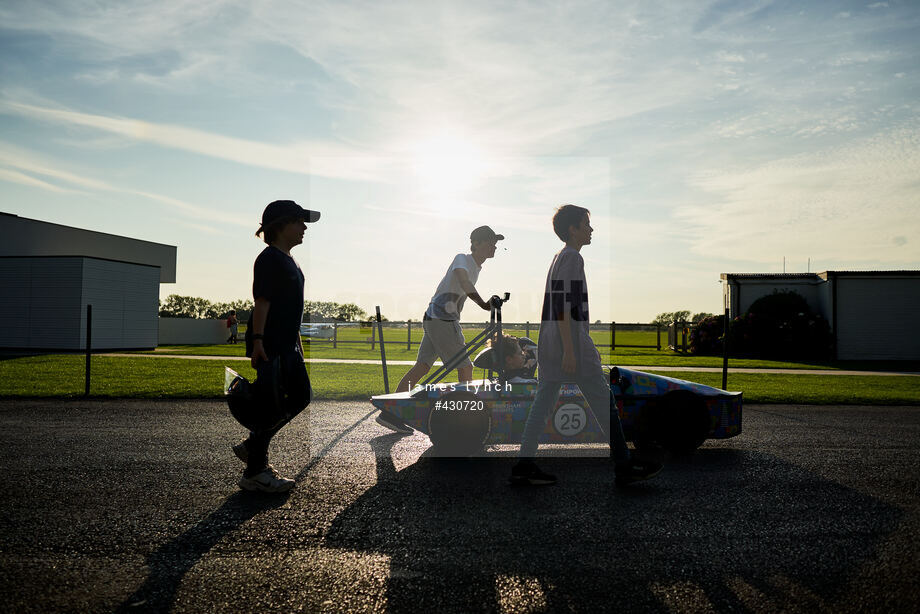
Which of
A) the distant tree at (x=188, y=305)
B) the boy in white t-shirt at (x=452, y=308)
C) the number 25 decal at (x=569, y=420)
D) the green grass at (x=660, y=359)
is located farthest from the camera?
the distant tree at (x=188, y=305)

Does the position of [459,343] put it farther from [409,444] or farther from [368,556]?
[368,556]

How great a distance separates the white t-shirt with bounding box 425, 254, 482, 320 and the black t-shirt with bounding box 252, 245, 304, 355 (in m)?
2.12

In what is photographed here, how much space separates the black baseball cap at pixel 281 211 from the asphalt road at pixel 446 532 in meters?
1.88

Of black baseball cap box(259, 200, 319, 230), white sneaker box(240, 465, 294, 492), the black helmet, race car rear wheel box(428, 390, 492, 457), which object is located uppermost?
black baseball cap box(259, 200, 319, 230)

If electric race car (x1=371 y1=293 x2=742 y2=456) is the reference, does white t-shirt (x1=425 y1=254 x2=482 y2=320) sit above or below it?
above

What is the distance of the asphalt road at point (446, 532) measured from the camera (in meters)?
2.52

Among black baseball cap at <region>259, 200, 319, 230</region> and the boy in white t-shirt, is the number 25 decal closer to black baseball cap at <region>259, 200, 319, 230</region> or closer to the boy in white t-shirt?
the boy in white t-shirt

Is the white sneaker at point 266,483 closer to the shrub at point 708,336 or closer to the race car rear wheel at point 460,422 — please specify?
the race car rear wheel at point 460,422

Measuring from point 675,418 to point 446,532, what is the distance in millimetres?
2766

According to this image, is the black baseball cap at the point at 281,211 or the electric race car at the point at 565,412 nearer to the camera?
the black baseball cap at the point at 281,211

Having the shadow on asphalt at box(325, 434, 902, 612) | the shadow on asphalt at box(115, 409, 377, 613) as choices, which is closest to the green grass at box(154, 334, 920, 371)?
the shadow on asphalt at box(325, 434, 902, 612)

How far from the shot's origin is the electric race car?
5172 mm

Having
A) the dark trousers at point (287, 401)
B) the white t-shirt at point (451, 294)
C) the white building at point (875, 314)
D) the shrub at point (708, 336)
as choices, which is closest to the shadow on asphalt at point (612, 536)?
the dark trousers at point (287, 401)

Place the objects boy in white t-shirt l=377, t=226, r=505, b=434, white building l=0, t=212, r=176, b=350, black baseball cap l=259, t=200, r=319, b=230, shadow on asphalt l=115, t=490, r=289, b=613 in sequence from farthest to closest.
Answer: white building l=0, t=212, r=176, b=350
boy in white t-shirt l=377, t=226, r=505, b=434
black baseball cap l=259, t=200, r=319, b=230
shadow on asphalt l=115, t=490, r=289, b=613
